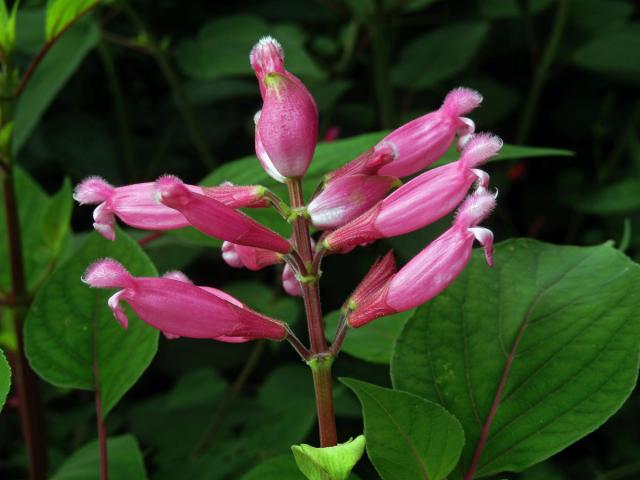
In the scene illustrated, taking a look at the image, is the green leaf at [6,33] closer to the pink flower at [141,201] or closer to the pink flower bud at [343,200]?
the pink flower at [141,201]

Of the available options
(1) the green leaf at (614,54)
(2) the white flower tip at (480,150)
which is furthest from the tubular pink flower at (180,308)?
(1) the green leaf at (614,54)

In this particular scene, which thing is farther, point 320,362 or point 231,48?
point 231,48

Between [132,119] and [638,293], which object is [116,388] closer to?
[638,293]

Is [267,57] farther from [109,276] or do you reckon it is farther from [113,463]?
[113,463]

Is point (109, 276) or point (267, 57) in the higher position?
point (267, 57)

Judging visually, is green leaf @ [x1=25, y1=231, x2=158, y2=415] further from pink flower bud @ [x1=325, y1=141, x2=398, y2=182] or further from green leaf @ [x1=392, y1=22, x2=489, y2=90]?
green leaf @ [x1=392, y1=22, x2=489, y2=90]

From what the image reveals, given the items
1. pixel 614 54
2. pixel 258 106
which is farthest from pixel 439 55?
pixel 258 106

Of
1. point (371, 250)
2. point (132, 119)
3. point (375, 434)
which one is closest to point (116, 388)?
point (375, 434)

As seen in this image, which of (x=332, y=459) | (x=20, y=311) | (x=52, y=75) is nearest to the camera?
(x=332, y=459)
